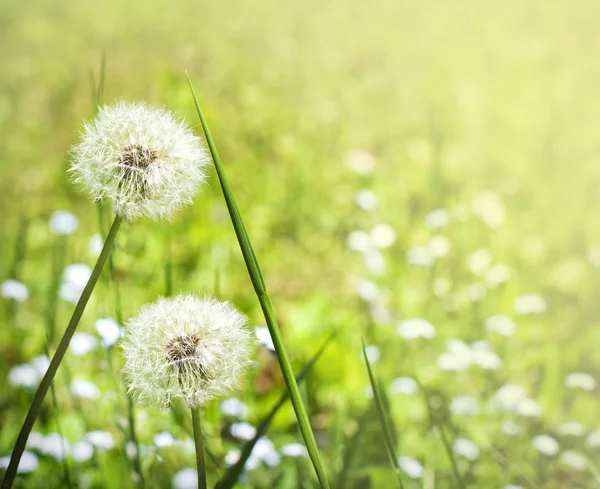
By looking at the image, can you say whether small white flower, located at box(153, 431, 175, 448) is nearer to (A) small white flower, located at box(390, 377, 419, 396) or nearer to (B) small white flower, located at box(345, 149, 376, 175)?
(A) small white flower, located at box(390, 377, 419, 396)

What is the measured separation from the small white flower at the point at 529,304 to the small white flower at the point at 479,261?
7cm

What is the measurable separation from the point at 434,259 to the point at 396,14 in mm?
361

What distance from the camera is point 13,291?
78cm

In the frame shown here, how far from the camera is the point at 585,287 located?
2.89ft

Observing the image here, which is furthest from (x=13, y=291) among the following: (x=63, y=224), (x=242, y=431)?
(x=242, y=431)

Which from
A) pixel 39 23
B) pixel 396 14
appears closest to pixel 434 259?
pixel 396 14

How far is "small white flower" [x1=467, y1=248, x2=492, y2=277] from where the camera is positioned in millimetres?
968

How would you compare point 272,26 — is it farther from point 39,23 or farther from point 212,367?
point 212,367

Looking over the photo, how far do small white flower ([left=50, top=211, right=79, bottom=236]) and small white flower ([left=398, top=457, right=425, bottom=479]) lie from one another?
49 centimetres

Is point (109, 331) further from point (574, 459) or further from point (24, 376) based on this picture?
point (574, 459)

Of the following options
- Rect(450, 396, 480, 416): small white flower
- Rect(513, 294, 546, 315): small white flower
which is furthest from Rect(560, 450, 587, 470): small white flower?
Rect(513, 294, 546, 315): small white flower

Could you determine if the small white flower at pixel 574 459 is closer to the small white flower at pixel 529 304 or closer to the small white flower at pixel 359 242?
the small white flower at pixel 529 304

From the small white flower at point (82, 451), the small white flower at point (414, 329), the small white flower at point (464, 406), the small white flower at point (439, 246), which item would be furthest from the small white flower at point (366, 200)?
the small white flower at point (82, 451)

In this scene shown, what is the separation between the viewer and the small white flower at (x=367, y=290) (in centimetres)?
92
